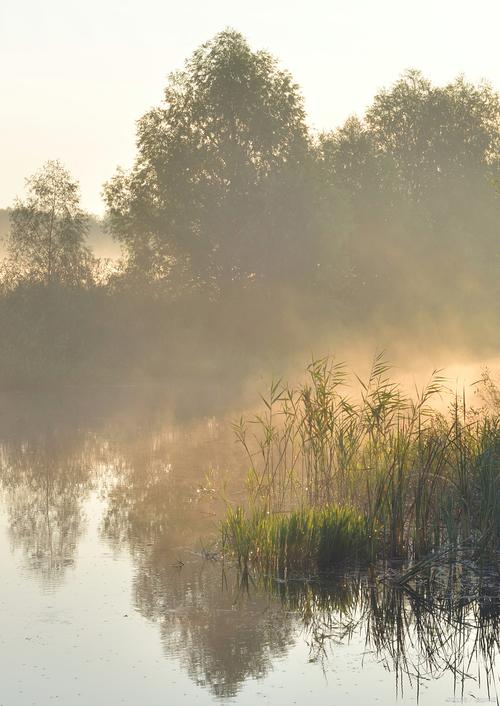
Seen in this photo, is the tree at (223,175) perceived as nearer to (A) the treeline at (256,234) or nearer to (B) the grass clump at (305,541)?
(A) the treeline at (256,234)

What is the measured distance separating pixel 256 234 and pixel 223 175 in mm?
2538

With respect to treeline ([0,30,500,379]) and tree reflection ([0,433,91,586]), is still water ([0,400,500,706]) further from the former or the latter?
treeline ([0,30,500,379])

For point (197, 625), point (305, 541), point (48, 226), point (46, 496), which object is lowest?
point (197, 625)

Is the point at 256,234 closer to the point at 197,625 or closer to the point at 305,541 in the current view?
the point at 305,541

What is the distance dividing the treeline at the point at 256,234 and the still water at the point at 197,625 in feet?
70.7

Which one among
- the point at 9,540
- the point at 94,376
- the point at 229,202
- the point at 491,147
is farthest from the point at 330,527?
the point at 491,147

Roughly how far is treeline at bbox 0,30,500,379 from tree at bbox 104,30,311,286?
53 mm

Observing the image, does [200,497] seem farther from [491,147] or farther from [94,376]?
[491,147]

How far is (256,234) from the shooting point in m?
40.9

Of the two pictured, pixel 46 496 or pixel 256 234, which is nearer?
pixel 46 496

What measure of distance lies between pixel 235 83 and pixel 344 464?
105 ft

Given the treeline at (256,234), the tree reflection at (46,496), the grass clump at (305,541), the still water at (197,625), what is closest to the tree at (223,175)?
the treeline at (256,234)

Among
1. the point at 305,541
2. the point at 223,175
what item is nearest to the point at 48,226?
the point at 223,175

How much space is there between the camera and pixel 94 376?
34.6 m
